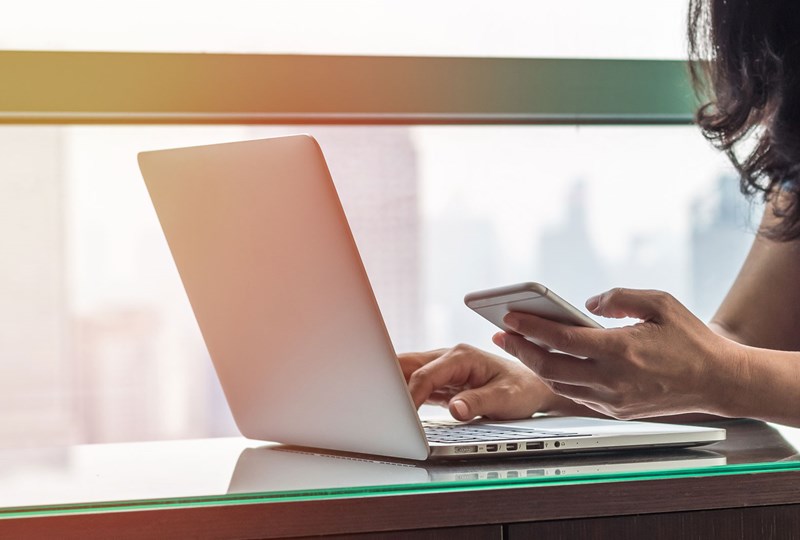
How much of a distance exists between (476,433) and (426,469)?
143 millimetres

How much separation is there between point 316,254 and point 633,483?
0.91ft

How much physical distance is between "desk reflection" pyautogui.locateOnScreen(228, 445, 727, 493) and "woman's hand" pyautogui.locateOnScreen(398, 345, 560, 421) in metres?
0.19

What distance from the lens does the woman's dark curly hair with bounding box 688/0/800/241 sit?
114 cm

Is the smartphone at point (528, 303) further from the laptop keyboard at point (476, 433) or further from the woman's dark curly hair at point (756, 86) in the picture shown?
the woman's dark curly hair at point (756, 86)

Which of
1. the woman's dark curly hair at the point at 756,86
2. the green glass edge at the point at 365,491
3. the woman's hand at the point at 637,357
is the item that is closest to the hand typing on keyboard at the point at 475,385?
the woman's hand at the point at 637,357

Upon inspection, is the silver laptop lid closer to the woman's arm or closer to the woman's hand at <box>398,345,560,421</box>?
the woman's hand at <box>398,345,560,421</box>

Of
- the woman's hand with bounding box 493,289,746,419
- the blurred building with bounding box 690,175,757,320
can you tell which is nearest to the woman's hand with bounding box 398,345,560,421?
the woman's hand with bounding box 493,289,746,419

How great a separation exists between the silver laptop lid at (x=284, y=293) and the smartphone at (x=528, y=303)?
91mm

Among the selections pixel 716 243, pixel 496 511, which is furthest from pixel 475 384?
pixel 716 243

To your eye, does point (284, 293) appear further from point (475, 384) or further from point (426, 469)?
point (475, 384)

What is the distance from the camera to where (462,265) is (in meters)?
1.66

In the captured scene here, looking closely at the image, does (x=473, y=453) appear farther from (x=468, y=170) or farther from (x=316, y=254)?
(x=468, y=170)

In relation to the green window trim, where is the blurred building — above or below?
below

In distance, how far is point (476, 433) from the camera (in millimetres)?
768
